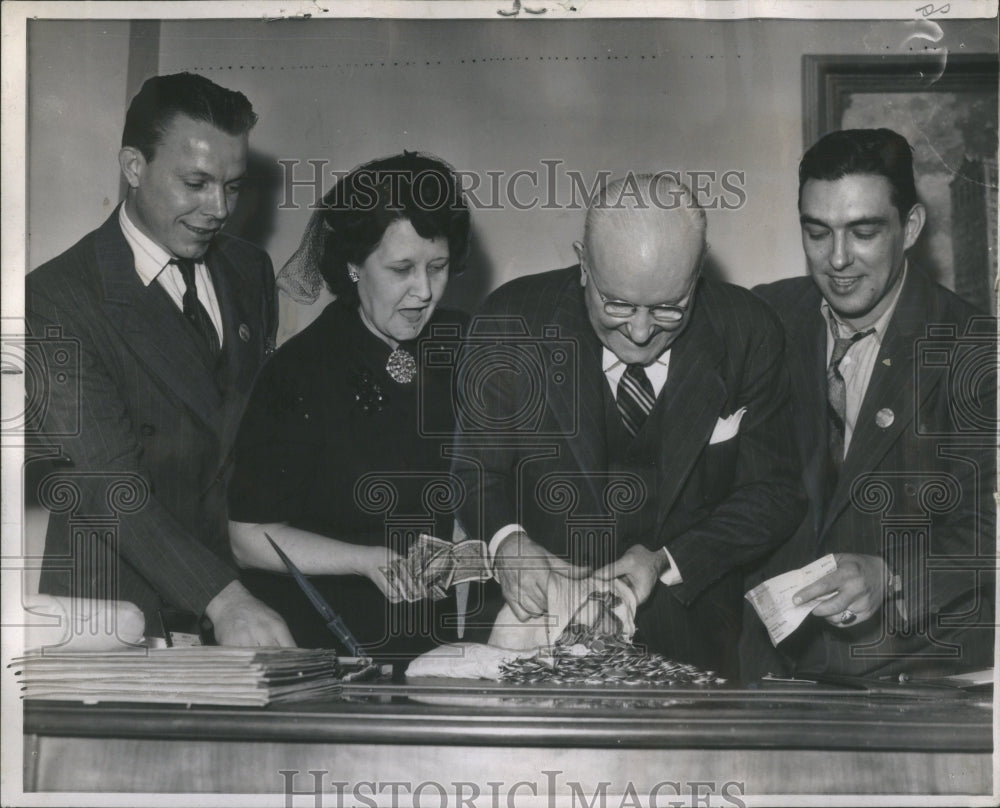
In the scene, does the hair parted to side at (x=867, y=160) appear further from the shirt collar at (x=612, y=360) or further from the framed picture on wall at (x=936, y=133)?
the shirt collar at (x=612, y=360)

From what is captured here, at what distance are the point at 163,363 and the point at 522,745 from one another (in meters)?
1.39

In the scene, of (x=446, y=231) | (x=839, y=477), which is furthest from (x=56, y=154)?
(x=839, y=477)

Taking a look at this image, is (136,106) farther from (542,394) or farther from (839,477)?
(839,477)

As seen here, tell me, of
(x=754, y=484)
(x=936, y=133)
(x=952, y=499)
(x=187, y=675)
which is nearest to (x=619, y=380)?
(x=754, y=484)

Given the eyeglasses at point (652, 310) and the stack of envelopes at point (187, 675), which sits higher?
the eyeglasses at point (652, 310)

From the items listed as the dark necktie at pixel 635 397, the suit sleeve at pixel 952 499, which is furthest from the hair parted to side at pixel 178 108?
the suit sleeve at pixel 952 499

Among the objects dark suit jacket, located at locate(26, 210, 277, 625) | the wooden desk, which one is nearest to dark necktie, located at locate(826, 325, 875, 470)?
the wooden desk

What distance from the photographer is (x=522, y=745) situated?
3262mm

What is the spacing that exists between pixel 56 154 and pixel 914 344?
7.99 ft

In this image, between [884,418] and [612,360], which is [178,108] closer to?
[612,360]

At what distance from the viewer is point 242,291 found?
11.5ft

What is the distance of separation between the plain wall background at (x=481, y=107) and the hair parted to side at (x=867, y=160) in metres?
0.05

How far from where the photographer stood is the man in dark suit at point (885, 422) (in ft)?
11.5

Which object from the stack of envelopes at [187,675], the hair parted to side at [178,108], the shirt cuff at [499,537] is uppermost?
the hair parted to side at [178,108]
